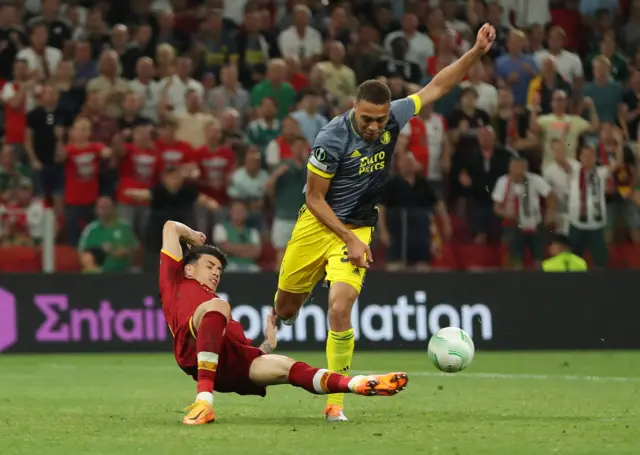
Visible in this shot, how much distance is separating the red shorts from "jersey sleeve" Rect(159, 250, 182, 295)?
37 centimetres

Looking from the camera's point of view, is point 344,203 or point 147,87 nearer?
point 344,203

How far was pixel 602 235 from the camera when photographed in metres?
16.8

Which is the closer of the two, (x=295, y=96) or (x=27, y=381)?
(x=27, y=381)

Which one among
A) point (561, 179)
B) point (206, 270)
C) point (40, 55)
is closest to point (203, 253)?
point (206, 270)

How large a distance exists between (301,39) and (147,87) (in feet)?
8.96

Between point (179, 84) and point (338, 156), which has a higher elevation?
point (179, 84)

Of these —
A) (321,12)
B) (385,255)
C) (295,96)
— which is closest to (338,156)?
(385,255)

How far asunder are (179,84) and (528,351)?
5993 millimetres

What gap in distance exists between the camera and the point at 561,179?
55.7ft

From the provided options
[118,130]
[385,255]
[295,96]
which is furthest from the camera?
[295,96]

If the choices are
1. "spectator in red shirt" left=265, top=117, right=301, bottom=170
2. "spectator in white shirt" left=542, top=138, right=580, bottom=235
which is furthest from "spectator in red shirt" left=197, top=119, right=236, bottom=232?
"spectator in white shirt" left=542, top=138, right=580, bottom=235

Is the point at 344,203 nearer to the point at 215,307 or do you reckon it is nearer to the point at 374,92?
the point at 374,92

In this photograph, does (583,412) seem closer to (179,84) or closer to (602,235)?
(602,235)

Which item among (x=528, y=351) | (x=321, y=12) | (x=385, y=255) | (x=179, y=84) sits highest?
(x=321, y=12)
